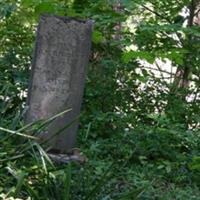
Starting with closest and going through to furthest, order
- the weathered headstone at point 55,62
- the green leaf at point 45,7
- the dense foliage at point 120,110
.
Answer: the dense foliage at point 120,110
the weathered headstone at point 55,62
the green leaf at point 45,7

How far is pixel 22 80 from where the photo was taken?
588cm

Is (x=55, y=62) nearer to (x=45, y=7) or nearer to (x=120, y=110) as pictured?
(x=45, y=7)

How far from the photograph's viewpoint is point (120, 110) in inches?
241

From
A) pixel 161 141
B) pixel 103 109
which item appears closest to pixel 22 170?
pixel 161 141

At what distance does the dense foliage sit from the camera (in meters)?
3.89

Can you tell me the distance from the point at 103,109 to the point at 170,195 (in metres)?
1.96

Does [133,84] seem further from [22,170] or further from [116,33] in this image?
[22,170]

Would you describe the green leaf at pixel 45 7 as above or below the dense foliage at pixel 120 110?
above

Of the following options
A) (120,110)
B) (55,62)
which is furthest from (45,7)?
(120,110)

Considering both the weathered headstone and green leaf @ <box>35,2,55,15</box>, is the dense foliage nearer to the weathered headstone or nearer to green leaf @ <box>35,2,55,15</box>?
green leaf @ <box>35,2,55,15</box>

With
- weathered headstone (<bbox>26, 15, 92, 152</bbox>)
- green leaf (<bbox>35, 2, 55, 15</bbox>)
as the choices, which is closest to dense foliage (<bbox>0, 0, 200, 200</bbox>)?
green leaf (<bbox>35, 2, 55, 15</bbox>)

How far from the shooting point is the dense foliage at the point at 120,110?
153 inches

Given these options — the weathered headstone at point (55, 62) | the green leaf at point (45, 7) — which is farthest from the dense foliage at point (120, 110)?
the weathered headstone at point (55, 62)

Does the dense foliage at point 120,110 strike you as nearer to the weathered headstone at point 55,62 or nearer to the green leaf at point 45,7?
the green leaf at point 45,7
